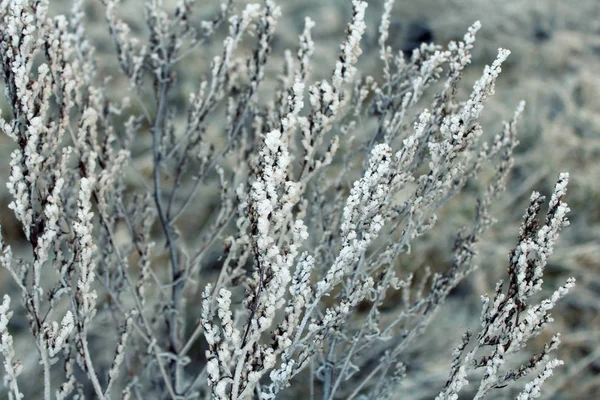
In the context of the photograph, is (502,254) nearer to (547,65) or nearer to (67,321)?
(547,65)

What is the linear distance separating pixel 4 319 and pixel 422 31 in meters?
4.84

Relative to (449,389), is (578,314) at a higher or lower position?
higher

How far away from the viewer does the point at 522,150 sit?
5.19 meters

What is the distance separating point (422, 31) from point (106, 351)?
4014mm

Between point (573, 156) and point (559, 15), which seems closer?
point (573, 156)

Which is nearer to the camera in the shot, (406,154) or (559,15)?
(406,154)

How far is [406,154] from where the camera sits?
4.65ft

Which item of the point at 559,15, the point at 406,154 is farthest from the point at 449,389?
the point at 559,15

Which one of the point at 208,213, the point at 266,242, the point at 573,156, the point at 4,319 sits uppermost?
the point at 573,156

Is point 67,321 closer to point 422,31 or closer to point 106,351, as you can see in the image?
point 106,351

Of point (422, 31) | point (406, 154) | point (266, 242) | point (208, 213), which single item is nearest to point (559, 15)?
point (422, 31)

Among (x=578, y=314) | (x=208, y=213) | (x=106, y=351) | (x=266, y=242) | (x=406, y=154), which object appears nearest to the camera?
(x=266, y=242)

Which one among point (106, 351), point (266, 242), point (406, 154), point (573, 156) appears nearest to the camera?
point (266, 242)

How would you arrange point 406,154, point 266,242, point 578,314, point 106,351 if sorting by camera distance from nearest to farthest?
point 266,242, point 406,154, point 106,351, point 578,314
